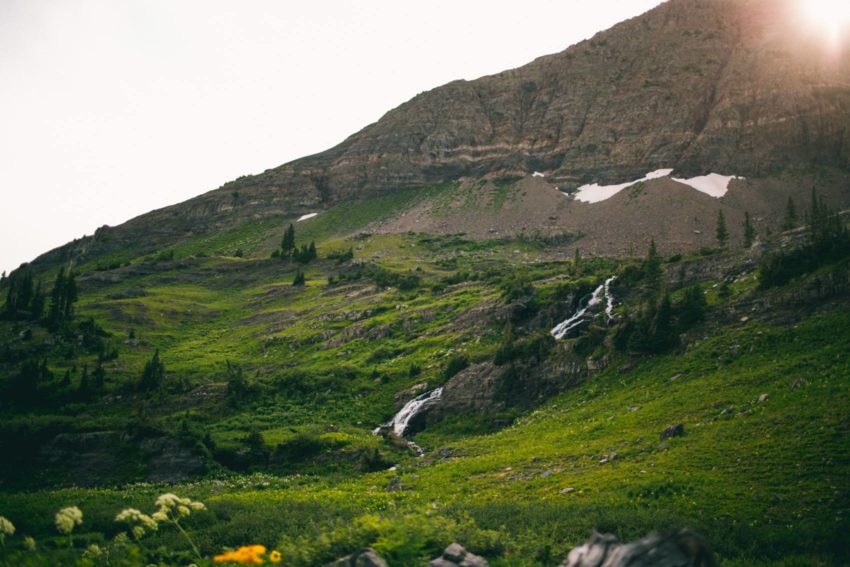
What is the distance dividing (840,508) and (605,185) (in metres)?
166

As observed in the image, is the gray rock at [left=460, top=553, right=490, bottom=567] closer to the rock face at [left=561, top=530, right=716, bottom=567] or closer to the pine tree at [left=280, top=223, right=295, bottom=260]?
the rock face at [left=561, top=530, right=716, bottom=567]

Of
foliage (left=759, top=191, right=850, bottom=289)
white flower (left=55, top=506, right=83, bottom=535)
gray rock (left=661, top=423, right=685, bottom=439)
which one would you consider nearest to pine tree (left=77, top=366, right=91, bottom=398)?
gray rock (left=661, top=423, right=685, bottom=439)

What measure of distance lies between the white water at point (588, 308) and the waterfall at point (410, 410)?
15.5m

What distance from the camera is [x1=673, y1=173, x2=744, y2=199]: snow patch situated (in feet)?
533

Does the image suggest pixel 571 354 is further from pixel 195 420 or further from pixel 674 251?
pixel 674 251

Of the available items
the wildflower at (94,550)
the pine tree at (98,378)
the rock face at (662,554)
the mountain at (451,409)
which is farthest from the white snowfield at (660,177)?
the wildflower at (94,550)

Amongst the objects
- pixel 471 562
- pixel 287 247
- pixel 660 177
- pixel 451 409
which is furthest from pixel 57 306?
pixel 660 177

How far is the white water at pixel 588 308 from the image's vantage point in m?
74.2

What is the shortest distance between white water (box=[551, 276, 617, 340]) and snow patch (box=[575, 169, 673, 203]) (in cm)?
10011

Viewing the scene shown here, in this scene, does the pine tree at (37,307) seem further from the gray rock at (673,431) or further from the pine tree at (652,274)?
the gray rock at (673,431)

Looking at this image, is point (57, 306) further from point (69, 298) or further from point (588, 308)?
point (588, 308)

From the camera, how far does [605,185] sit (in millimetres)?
187375

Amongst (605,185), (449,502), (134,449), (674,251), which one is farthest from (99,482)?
(605,185)

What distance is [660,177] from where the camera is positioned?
175375 millimetres
